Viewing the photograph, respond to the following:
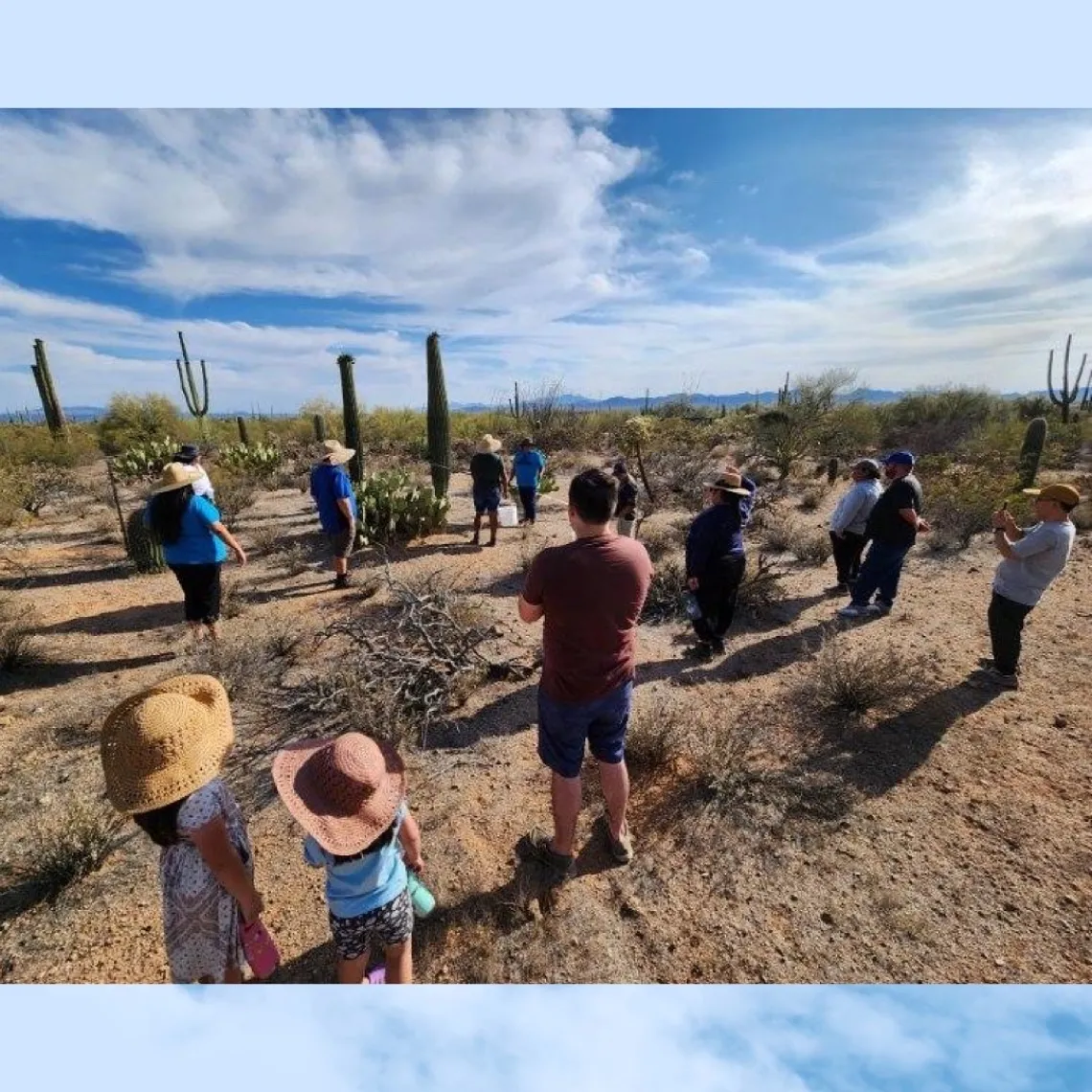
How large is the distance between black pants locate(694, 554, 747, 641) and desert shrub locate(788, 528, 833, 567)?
2972 millimetres

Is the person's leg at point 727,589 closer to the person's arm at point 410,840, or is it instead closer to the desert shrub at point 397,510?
the person's arm at point 410,840

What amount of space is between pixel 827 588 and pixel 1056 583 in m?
2.71

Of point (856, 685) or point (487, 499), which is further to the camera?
point (487, 499)

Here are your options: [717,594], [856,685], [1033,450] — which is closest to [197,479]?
[717,594]

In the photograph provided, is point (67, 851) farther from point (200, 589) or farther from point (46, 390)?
point (46, 390)

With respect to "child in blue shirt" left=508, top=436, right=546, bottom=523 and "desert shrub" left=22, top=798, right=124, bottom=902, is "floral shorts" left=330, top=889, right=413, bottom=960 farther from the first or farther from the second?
"child in blue shirt" left=508, top=436, right=546, bottom=523

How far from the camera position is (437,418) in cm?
1034

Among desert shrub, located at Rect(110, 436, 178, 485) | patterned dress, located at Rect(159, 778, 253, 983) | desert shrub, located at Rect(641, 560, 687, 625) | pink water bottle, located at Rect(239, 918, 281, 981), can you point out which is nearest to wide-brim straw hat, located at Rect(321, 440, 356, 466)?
desert shrub, located at Rect(641, 560, 687, 625)

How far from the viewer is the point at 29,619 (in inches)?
217

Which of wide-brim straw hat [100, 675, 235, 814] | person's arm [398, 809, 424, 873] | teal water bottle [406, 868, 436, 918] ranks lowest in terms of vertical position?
teal water bottle [406, 868, 436, 918]

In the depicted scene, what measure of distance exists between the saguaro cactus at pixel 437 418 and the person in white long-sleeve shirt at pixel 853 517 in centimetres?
616

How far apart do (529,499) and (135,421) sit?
15729 mm

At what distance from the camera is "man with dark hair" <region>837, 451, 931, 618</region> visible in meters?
4.99

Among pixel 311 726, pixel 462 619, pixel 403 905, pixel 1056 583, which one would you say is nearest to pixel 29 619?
pixel 311 726
